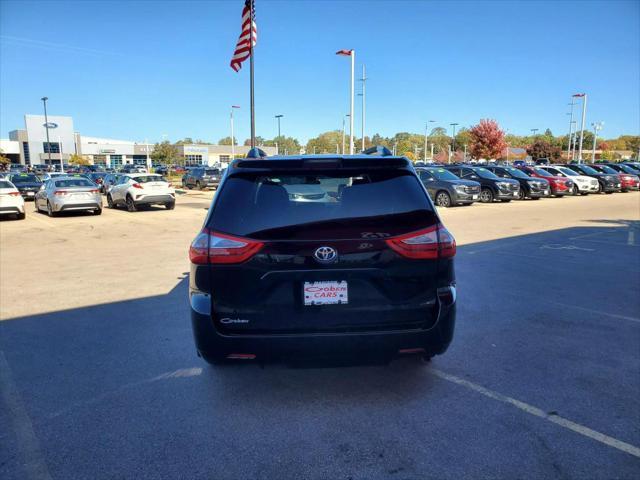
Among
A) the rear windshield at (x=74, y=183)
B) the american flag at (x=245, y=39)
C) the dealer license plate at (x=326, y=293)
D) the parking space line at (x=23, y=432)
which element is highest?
the american flag at (x=245, y=39)

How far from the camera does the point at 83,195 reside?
1783 cm

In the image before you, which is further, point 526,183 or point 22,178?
point 22,178

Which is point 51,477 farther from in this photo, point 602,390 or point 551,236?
point 551,236

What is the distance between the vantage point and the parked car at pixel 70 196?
1752 cm

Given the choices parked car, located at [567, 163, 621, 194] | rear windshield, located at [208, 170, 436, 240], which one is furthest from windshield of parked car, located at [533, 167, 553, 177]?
rear windshield, located at [208, 170, 436, 240]

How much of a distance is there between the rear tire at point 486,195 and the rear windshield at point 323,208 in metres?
22.5

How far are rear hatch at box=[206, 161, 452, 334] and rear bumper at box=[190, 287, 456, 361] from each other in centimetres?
5

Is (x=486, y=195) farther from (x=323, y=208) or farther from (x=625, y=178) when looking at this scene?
(x=323, y=208)

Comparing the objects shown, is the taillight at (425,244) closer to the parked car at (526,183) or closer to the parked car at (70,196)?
the parked car at (70,196)

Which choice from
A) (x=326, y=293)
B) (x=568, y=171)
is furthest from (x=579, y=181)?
(x=326, y=293)

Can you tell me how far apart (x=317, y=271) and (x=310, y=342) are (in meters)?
0.48

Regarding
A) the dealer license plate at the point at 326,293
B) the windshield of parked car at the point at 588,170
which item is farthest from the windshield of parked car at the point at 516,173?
the dealer license plate at the point at 326,293

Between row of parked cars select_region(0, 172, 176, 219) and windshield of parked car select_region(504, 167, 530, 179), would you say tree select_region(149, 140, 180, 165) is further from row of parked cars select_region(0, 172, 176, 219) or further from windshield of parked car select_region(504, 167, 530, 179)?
windshield of parked car select_region(504, 167, 530, 179)

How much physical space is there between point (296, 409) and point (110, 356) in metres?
2.08
